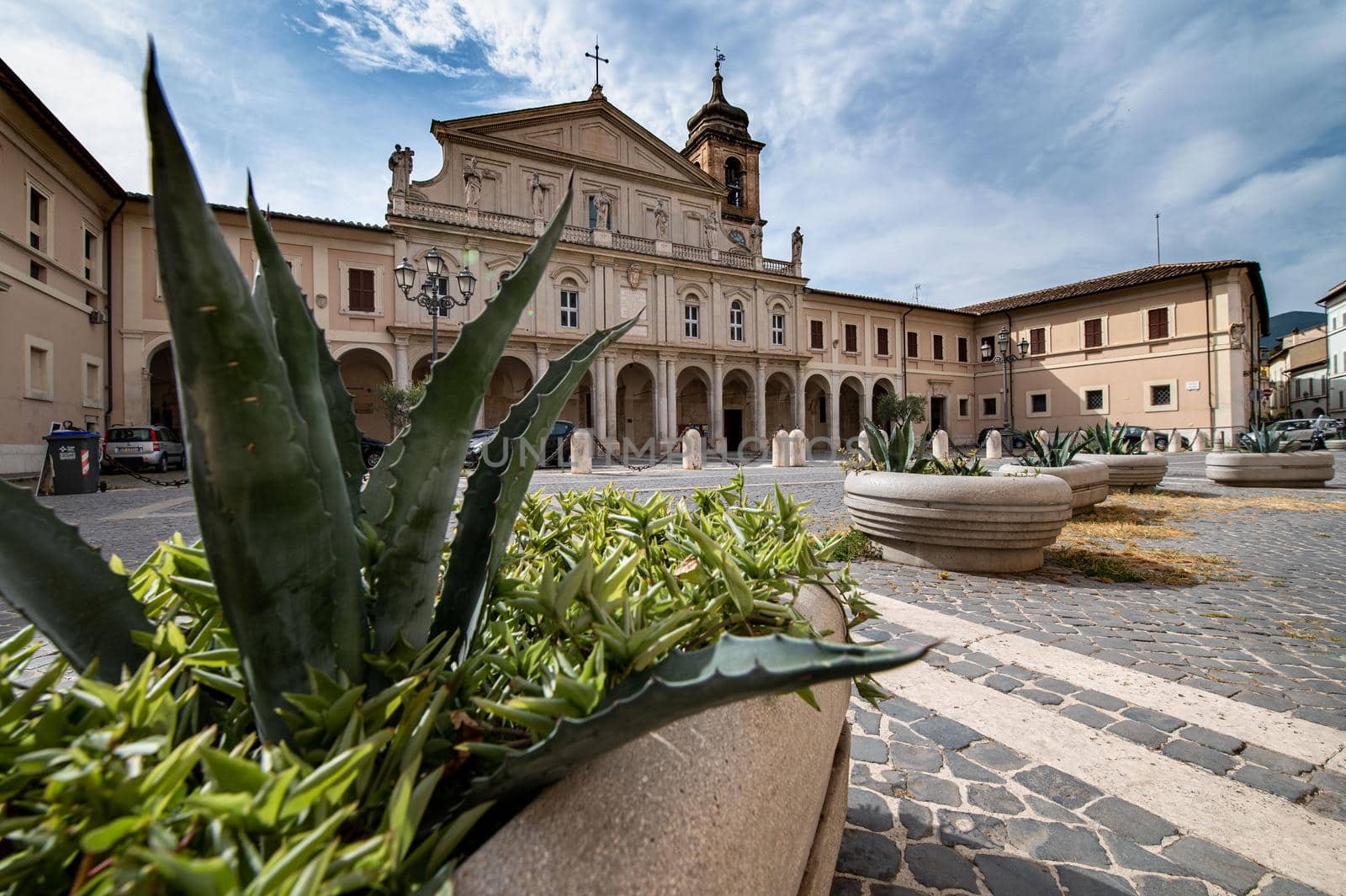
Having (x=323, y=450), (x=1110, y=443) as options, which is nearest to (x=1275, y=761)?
(x=323, y=450)

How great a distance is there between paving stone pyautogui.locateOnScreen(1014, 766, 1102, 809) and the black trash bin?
43.1ft

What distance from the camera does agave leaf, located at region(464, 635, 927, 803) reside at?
0.47m

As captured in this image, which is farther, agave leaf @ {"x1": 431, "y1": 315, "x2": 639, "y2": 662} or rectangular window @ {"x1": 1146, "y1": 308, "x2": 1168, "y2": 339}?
rectangular window @ {"x1": 1146, "y1": 308, "x2": 1168, "y2": 339}

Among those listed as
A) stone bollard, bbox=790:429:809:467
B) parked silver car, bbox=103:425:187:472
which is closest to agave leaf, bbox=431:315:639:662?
stone bollard, bbox=790:429:809:467

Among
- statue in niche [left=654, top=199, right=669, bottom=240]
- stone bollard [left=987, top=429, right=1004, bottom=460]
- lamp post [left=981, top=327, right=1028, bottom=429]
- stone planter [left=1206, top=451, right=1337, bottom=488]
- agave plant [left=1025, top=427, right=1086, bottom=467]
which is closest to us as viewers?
agave plant [left=1025, top=427, right=1086, bottom=467]

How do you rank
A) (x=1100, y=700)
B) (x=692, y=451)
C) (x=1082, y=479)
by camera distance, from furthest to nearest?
(x=692, y=451)
(x=1082, y=479)
(x=1100, y=700)

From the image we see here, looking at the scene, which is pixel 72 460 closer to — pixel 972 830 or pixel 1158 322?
pixel 972 830

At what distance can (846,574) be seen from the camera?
4.68 feet

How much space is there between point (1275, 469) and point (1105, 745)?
433 inches

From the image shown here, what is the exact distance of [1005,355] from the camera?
24422 mm

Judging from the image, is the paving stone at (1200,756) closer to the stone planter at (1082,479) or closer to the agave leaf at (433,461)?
the agave leaf at (433,461)

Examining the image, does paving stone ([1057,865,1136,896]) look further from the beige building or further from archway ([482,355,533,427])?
archway ([482,355,533,427])

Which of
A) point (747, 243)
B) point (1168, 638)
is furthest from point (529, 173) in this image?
point (1168, 638)

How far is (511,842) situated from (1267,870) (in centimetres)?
191
